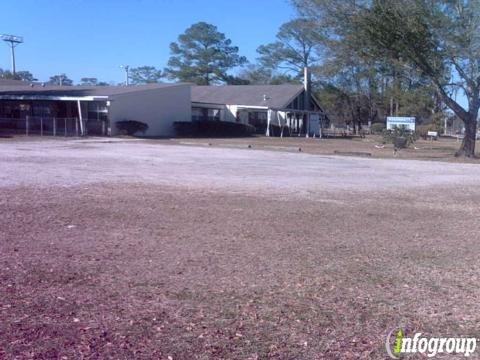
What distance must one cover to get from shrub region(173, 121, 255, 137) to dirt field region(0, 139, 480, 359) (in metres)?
40.1

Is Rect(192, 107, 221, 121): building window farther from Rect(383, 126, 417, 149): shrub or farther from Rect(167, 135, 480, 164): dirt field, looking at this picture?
Rect(383, 126, 417, 149): shrub

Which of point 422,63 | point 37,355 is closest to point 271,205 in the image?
point 37,355

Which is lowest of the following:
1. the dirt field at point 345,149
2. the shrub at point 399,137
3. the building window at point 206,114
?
the dirt field at point 345,149

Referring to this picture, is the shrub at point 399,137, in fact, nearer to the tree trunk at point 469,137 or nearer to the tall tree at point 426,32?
the tree trunk at point 469,137

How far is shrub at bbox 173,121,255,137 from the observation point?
53438mm

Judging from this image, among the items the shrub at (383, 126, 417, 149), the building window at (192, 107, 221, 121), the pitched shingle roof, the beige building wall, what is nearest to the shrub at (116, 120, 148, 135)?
the beige building wall

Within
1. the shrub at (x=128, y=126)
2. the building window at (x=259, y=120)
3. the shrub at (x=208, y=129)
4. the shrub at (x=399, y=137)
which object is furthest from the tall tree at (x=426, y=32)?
the building window at (x=259, y=120)

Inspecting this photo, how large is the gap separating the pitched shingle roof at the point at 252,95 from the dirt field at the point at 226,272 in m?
49.4

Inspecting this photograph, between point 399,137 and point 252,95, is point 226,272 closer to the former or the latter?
point 399,137

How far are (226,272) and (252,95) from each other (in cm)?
5878

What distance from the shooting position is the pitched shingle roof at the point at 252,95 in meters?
62.3

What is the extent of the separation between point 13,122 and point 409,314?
4882 centimetres

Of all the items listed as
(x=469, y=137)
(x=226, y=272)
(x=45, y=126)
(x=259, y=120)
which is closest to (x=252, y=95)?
(x=259, y=120)

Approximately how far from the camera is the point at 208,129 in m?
54.6
